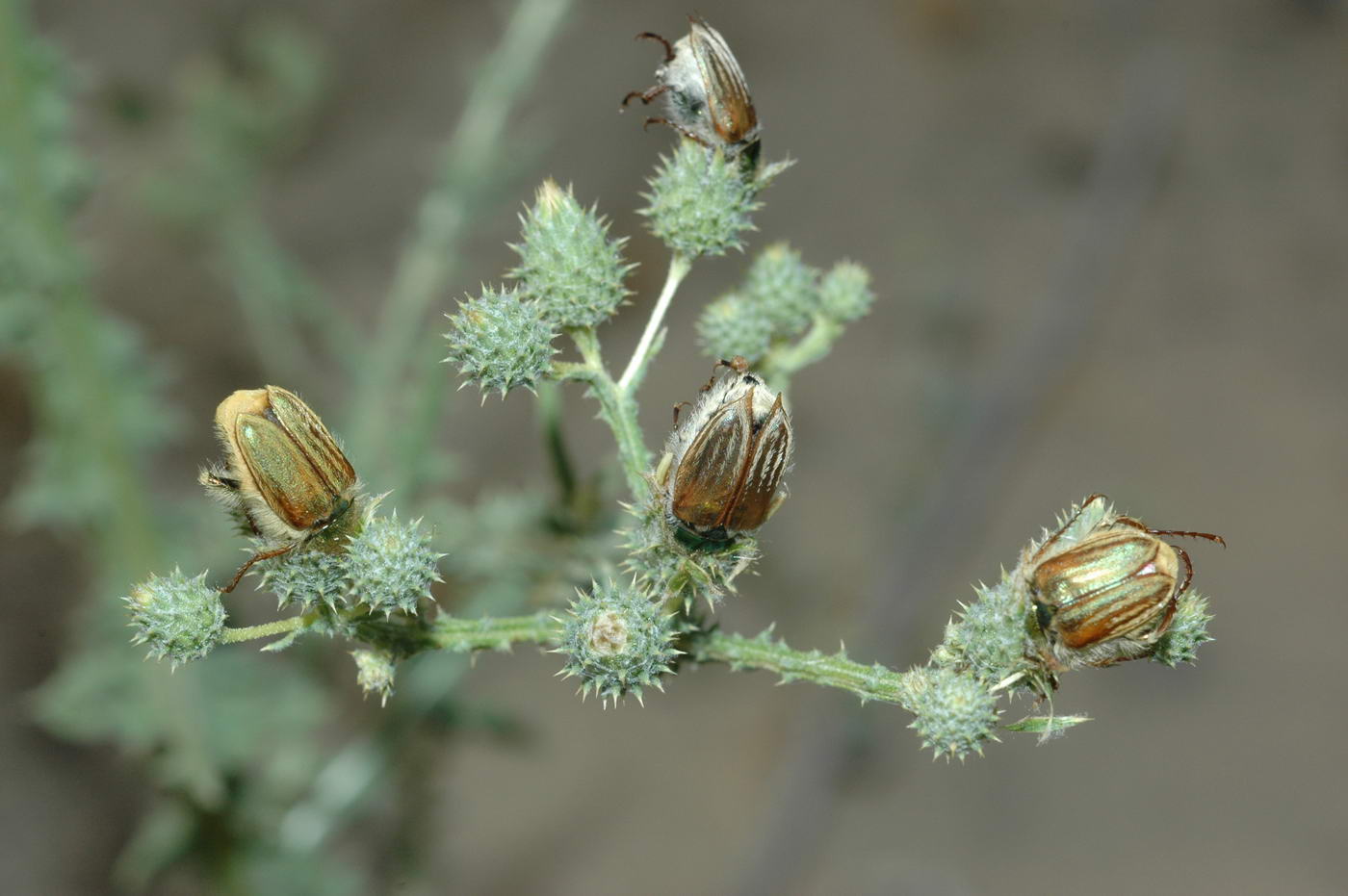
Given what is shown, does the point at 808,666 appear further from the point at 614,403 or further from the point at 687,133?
the point at 687,133

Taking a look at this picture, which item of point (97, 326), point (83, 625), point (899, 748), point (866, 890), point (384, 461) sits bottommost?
point (866, 890)

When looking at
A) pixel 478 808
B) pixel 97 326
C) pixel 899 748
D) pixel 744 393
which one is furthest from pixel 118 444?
pixel 899 748

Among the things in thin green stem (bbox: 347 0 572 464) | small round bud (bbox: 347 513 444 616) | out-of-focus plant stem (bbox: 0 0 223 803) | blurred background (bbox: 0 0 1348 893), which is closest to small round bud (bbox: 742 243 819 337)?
small round bud (bbox: 347 513 444 616)

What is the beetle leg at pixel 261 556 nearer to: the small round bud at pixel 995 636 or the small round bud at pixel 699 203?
the small round bud at pixel 699 203

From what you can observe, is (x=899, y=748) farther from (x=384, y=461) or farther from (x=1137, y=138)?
(x=1137, y=138)

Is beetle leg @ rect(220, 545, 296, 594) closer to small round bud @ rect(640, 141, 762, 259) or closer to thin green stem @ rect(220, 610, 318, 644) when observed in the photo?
thin green stem @ rect(220, 610, 318, 644)
